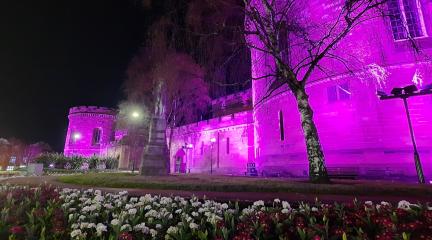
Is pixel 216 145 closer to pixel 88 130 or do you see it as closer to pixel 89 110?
pixel 88 130

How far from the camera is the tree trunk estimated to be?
9.43 m

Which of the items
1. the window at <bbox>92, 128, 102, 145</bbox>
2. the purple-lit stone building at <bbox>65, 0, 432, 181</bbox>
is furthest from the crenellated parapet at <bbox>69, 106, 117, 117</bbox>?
the purple-lit stone building at <bbox>65, 0, 432, 181</bbox>

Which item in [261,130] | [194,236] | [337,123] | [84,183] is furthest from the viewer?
[261,130]

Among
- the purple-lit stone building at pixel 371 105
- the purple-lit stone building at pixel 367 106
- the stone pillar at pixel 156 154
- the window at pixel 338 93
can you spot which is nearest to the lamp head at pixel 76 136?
the stone pillar at pixel 156 154

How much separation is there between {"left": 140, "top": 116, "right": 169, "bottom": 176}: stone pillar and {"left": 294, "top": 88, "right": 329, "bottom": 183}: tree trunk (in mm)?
8475

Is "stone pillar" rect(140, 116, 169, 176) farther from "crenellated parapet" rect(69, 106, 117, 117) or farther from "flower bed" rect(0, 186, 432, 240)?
"crenellated parapet" rect(69, 106, 117, 117)

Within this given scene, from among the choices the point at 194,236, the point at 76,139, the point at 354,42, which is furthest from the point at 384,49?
the point at 76,139

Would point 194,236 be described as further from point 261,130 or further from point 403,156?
point 261,130

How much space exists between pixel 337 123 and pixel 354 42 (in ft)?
16.2

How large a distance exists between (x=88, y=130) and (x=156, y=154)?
151 feet

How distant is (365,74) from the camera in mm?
15477

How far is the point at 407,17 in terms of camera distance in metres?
15.8

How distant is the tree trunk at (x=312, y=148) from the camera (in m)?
9.43

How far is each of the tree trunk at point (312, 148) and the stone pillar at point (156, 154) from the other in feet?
27.8
